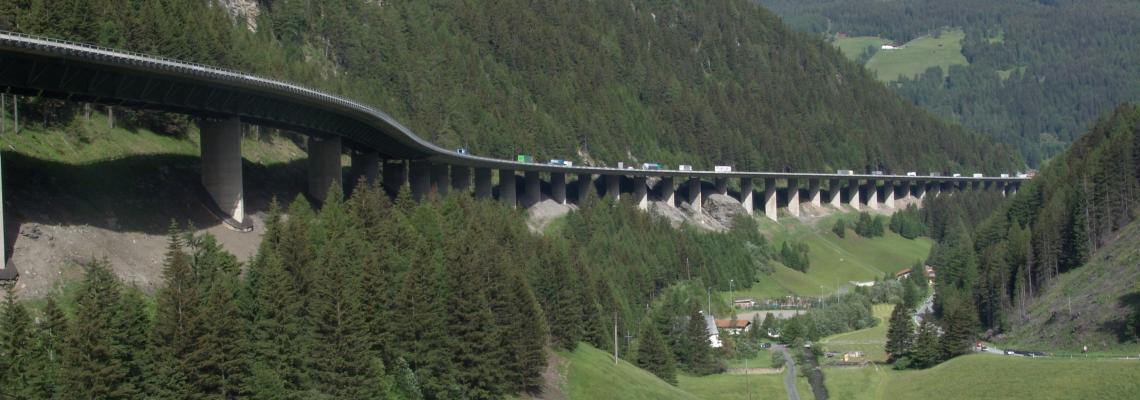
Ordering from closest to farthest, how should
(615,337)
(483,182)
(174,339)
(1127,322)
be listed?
(174,339), (615,337), (1127,322), (483,182)

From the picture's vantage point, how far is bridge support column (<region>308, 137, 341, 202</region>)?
113 metres

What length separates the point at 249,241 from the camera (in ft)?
299

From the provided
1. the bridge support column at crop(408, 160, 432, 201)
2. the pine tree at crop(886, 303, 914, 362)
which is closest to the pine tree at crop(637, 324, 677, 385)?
the pine tree at crop(886, 303, 914, 362)

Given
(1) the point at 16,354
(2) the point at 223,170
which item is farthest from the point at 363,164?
(1) the point at 16,354

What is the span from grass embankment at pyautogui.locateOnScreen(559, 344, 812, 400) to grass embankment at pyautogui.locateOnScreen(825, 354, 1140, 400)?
213 inches

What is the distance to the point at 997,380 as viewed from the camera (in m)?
98.9

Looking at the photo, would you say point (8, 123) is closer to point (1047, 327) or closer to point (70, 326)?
point (70, 326)

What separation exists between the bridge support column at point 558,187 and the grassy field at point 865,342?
4406 cm

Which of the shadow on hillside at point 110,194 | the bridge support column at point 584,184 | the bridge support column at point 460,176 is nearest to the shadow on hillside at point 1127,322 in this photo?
the shadow on hillside at point 110,194

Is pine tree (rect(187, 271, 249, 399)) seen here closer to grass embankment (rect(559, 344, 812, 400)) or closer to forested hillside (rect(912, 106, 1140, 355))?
grass embankment (rect(559, 344, 812, 400))

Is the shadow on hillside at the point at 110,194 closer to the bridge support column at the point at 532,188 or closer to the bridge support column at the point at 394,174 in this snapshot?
the bridge support column at the point at 394,174

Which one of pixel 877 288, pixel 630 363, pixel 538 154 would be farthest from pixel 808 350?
pixel 538 154

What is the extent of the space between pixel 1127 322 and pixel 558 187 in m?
84.7

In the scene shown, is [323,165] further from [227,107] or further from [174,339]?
[174,339]
